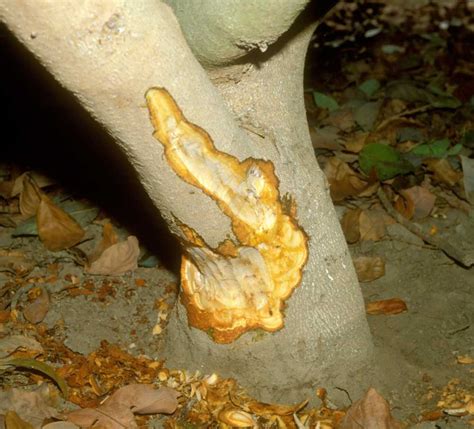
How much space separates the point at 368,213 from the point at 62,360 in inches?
46.5

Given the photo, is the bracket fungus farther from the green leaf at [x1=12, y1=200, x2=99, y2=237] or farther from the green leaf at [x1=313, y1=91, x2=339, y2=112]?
the green leaf at [x1=313, y1=91, x2=339, y2=112]

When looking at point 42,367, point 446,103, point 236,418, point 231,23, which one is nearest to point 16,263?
point 42,367

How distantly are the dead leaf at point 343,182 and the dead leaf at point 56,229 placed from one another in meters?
0.92

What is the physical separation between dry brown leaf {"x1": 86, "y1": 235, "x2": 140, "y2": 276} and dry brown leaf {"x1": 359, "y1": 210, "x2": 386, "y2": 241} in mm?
756

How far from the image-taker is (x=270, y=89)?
5.11ft

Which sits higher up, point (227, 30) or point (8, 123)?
point (227, 30)

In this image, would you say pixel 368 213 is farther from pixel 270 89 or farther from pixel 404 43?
pixel 404 43

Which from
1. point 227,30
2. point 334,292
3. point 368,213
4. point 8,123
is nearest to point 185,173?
point 227,30

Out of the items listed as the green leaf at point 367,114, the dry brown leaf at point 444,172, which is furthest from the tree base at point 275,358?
the green leaf at point 367,114

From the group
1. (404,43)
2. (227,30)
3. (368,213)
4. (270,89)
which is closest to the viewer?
(227,30)

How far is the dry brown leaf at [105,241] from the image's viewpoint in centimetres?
221

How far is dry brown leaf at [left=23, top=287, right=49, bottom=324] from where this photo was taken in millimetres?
1923

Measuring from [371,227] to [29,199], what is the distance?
3.91ft

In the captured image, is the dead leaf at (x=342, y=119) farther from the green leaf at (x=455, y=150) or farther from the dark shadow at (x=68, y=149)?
the dark shadow at (x=68, y=149)
